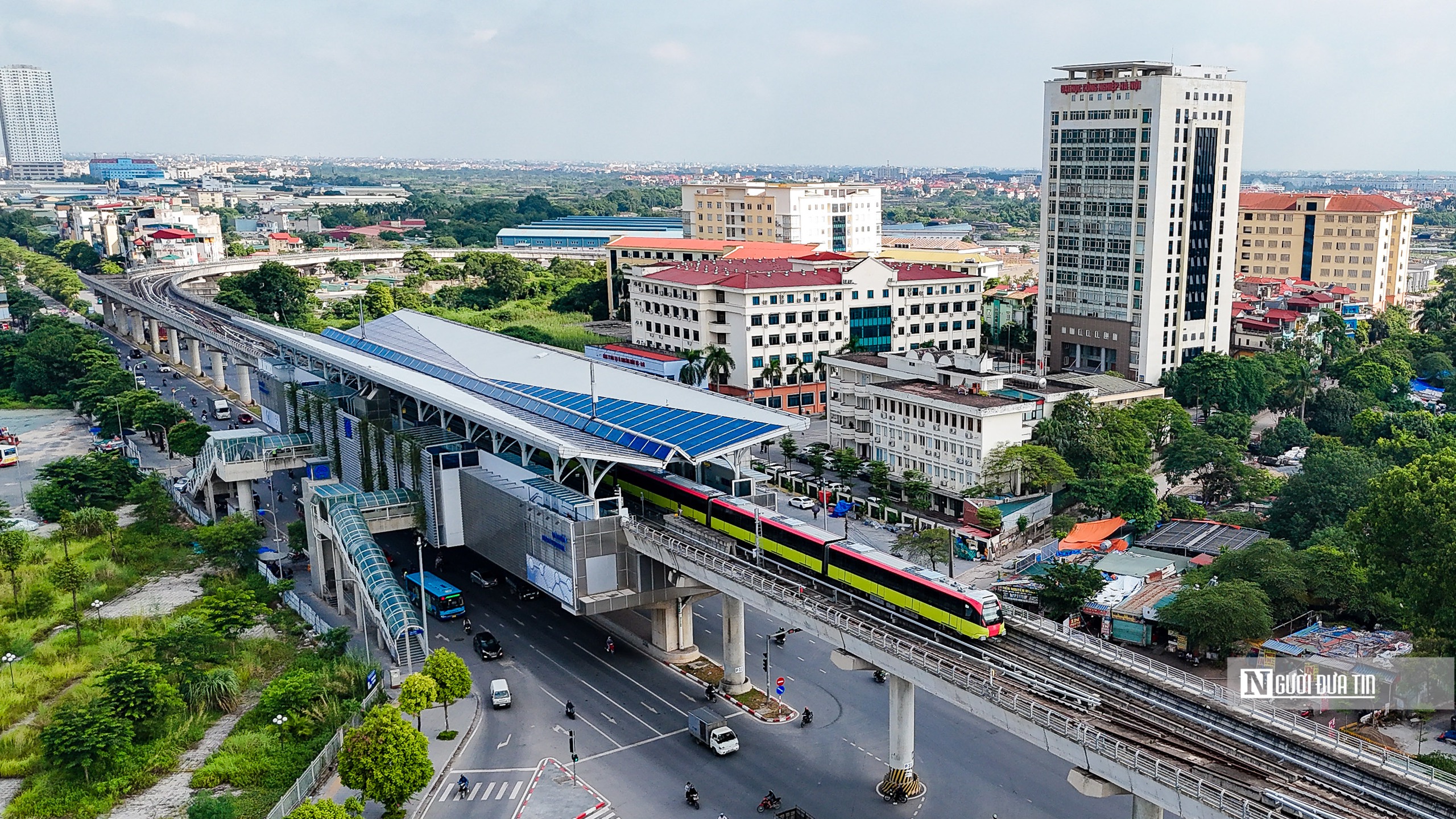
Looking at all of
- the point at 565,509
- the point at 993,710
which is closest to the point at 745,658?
the point at 565,509

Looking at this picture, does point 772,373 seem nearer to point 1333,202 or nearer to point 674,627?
point 674,627

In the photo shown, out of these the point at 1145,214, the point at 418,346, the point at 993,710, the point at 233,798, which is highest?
the point at 1145,214

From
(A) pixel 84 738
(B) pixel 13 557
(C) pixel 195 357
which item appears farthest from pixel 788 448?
(C) pixel 195 357

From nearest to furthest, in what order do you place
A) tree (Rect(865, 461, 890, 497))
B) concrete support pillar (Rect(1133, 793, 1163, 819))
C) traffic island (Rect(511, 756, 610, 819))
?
concrete support pillar (Rect(1133, 793, 1163, 819)) → traffic island (Rect(511, 756, 610, 819)) → tree (Rect(865, 461, 890, 497))

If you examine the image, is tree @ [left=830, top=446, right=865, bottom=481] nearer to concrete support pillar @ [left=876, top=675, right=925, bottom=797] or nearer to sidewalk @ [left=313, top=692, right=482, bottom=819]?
sidewalk @ [left=313, top=692, right=482, bottom=819]

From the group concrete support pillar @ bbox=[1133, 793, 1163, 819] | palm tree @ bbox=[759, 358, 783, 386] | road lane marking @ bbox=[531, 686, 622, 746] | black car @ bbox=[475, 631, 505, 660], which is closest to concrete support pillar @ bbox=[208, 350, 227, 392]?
palm tree @ bbox=[759, 358, 783, 386]

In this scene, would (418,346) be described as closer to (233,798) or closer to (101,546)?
(101,546)
